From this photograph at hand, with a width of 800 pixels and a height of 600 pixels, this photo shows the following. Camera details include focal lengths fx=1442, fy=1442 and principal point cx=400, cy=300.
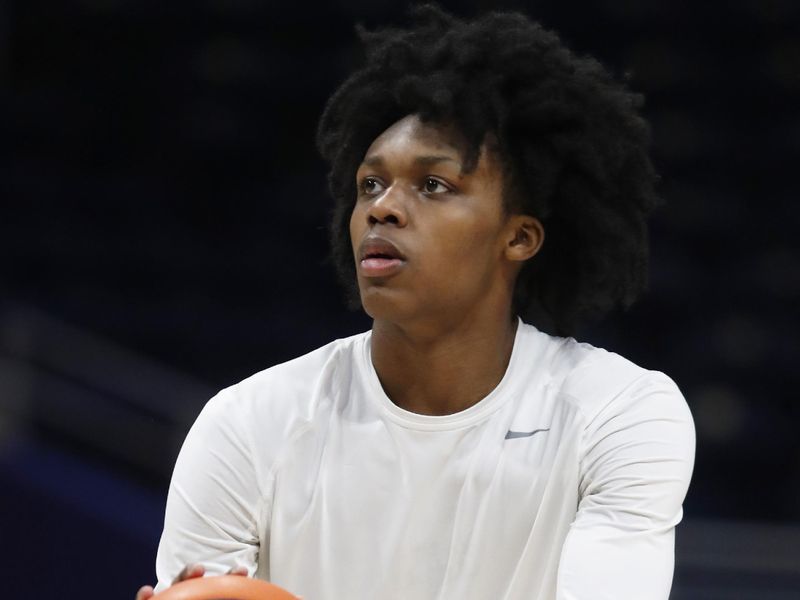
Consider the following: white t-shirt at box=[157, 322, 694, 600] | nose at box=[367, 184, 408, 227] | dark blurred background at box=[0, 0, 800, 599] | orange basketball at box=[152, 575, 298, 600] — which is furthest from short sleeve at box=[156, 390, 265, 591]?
dark blurred background at box=[0, 0, 800, 599]

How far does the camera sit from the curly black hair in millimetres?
3385

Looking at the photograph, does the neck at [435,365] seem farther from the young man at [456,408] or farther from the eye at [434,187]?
the eye at [434,187]

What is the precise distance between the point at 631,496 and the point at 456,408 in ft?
1.60

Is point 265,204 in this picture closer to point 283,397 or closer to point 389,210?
point 283,397

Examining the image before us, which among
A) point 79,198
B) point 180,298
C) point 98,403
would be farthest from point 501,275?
point 79,198

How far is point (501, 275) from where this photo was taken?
3.46m

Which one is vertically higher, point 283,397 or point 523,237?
point 523,237

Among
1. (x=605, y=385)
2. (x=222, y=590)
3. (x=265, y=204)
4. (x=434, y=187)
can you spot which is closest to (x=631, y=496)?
(x=605, y=385)

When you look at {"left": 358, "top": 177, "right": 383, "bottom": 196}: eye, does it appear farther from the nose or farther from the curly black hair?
the curly black hair

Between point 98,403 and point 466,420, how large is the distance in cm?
352

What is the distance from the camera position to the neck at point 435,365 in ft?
11.0

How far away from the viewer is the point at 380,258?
3225 millimetres

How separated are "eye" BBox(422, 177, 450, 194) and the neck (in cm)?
30

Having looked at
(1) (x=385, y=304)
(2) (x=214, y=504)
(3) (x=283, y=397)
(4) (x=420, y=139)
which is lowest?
(2) (x=214, y=504)
